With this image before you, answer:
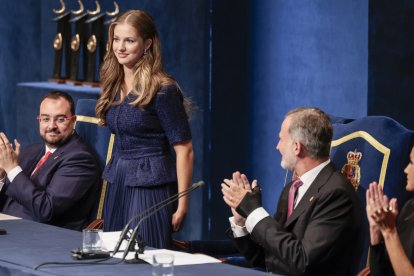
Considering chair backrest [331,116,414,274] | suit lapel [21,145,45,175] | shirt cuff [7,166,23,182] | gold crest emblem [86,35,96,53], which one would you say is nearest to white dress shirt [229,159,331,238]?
chair backrest [331,116,414,274]

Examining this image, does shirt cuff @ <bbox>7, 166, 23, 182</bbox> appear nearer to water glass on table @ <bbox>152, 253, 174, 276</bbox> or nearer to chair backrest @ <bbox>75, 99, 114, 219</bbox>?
chair backrest @ <bbox>75, 99, 114, 219</bbox>

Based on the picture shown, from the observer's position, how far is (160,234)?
4523 mm

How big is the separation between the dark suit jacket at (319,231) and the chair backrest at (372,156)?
0.64 ft

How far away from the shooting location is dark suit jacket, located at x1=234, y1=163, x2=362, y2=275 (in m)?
3.66

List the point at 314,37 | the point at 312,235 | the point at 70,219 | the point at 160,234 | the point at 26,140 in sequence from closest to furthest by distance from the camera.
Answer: the point at 312,235 → the point at 160,234 → the point at 70,219 → the point at 314,37 → the point at 26,140

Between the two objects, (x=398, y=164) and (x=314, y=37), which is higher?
(x=314, y=37)

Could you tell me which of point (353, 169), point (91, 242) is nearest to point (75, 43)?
point (353, 169)

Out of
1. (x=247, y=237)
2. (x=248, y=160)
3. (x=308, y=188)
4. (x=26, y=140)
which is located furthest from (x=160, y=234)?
(x=26, y=140)

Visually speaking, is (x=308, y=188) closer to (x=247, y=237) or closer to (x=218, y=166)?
(x=247, y=237)

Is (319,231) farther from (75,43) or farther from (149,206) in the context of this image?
(75,43)

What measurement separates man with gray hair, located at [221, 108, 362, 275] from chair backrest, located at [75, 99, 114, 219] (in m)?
1.23

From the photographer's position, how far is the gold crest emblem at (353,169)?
13.5ft

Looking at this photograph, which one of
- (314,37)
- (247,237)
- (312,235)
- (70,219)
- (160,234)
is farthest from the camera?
(314,37)

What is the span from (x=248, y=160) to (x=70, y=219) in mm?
1825
